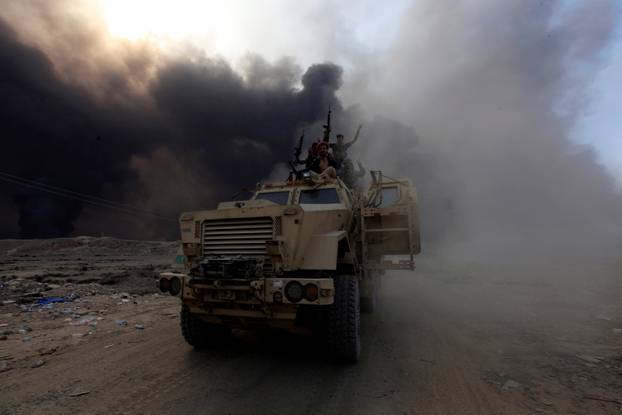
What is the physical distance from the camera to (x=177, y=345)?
5.05 m

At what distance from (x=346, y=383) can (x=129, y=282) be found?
9724 mm

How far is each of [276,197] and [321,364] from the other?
9.93 ft

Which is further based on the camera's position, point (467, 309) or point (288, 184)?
point (467, 309)

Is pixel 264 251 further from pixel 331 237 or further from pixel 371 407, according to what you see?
pixel 371 407

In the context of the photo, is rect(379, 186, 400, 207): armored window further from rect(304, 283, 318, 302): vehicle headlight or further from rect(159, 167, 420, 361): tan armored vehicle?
rect(304, 283, 318, 302): vehicle headlight

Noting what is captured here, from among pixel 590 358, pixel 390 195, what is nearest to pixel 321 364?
pixel 590 358

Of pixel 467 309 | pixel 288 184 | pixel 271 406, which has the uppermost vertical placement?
pixel 288 184

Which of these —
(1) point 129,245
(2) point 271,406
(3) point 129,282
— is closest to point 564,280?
(2) point 271,406

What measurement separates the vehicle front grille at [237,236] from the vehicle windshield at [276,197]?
1834 millimetres

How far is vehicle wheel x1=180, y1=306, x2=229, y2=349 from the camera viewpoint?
474cm

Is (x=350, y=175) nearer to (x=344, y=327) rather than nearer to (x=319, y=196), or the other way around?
(x=319, y=196)

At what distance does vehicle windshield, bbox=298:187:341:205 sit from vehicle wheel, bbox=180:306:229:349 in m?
2.43

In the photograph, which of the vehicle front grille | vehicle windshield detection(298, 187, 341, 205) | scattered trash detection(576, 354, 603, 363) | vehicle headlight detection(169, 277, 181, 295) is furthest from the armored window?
vehicle headlight detection(169, 277, 181, 295)

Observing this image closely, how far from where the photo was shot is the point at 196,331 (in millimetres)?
4730
